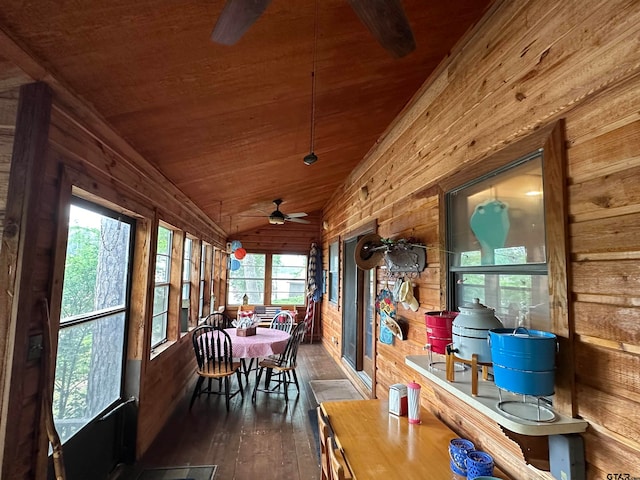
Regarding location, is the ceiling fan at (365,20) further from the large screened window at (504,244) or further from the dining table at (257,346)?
the dining table at (257,346)

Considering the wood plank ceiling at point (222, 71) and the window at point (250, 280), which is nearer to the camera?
the wood plank ceiling at point (222, 71)

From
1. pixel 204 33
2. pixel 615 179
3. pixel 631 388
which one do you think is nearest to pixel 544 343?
pixel 631 388

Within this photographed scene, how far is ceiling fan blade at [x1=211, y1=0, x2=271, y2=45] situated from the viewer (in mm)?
1070

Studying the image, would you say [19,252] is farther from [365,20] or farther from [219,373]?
[219,373]

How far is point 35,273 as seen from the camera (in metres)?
1.52

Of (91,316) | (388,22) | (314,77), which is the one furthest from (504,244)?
(91,316)

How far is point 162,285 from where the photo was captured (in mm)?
3598

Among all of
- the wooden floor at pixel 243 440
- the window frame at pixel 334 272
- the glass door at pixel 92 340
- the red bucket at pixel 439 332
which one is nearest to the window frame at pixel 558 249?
the red bucket at pixel 439 332

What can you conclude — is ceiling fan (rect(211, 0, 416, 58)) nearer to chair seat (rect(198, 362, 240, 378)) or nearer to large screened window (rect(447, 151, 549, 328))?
large screened window (rect(447, 151, 549, 328))

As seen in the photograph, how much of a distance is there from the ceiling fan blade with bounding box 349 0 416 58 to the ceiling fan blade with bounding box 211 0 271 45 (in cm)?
34

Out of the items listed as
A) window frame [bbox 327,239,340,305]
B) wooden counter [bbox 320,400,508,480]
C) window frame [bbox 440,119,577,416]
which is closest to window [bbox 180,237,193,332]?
window frame [bbox 327,239,340,305]

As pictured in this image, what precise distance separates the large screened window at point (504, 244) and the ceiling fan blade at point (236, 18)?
1344 mm

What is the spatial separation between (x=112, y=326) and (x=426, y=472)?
234 centimetres

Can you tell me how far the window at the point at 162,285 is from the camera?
11.5 ft
